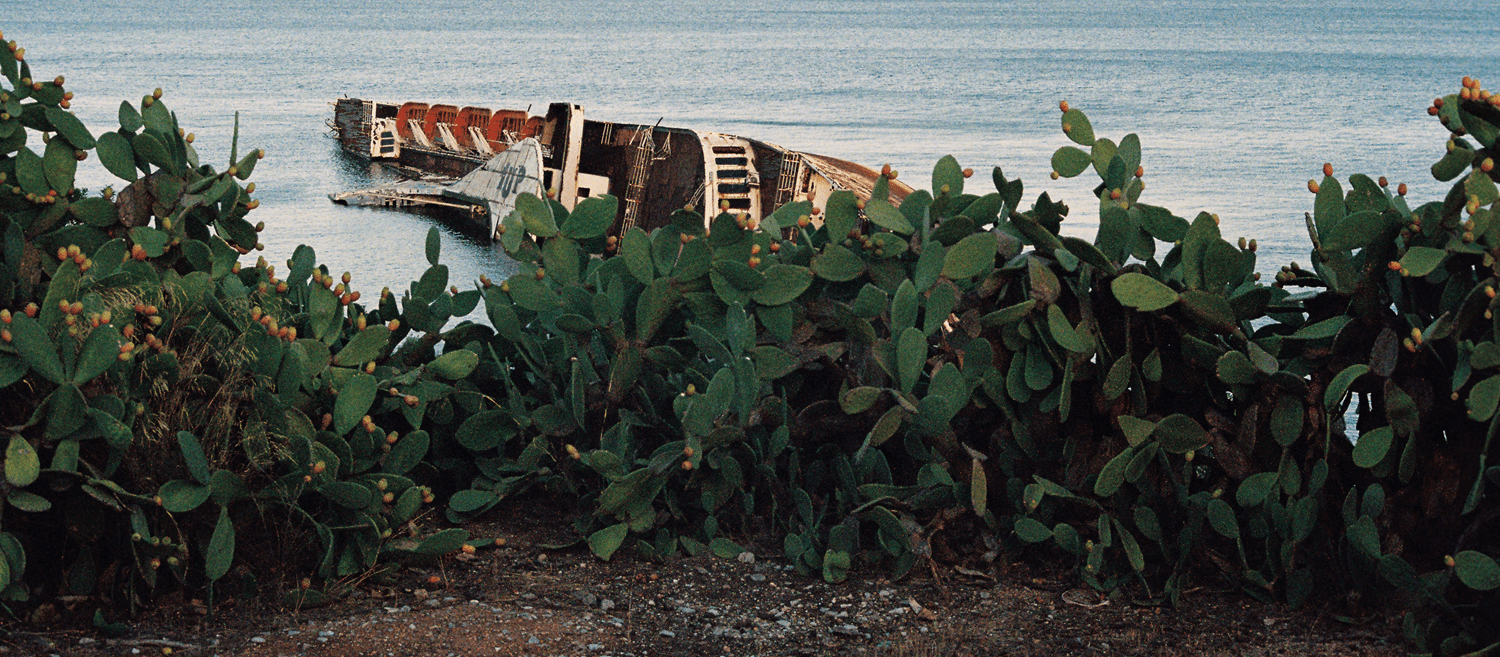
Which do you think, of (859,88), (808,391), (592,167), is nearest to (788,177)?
(592,167)

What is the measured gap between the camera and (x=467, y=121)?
130 feet

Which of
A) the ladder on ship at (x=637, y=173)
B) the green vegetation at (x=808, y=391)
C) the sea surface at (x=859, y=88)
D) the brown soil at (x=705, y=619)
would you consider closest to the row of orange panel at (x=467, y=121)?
the sea surface at (x=859, y=88)

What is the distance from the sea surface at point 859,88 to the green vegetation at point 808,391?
12.6 m

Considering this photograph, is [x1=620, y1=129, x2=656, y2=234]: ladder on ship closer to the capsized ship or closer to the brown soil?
the capsized ship

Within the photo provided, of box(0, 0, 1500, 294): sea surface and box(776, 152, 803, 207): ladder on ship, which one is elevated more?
box(0, 0, 1500, 294): sea surface

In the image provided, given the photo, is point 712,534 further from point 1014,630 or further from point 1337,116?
point 1337,116

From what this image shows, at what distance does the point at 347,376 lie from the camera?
5.05m

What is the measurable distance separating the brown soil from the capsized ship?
50.7ft

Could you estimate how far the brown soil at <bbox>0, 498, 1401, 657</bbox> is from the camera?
14.6ft

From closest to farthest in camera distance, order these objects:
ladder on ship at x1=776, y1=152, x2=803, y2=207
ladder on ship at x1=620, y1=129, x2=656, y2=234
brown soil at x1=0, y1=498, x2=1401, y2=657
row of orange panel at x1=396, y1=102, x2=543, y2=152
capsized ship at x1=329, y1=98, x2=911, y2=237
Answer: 1. brown soil at x1=0, y1=498, x2=1401, y2=657
2. ladder on ship at x1=776, y1=152, x2=803, y2=207
3. capsized ship at x1=329, y1=98, x2=911, y2=237
4. ladder on ship at x1=620, y1=129, x2=656, y2=234
5. row of orange panel at x1=396, y1=102, x2=543, y2=152

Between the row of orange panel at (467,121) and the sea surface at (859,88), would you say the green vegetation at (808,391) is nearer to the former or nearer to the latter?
the sea surface at (859,88)

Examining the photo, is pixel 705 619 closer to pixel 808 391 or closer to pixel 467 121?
pixel 808 391

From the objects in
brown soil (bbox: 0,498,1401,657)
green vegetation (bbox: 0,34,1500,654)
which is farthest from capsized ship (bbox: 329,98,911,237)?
brown soil (bbox: 0,498,1401,657)

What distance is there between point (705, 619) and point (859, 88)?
5277 centimetres
